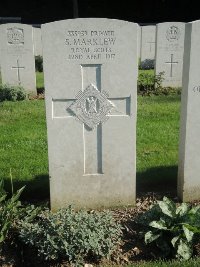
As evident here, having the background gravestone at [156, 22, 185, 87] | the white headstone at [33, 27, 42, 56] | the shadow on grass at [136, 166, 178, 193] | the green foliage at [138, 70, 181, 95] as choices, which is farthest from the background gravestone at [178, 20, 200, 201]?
the white headstone at [33, 27, 42, 56]

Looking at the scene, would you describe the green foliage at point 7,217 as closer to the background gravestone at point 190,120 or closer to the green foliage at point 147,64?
the background gravestone at point 190,120

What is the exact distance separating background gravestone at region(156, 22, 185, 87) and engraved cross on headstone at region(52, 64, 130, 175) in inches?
259

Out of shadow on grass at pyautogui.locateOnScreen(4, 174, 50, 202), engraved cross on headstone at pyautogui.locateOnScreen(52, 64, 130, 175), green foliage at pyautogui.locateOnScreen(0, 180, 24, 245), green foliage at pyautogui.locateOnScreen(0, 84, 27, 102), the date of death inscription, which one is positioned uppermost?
the date of death inscription

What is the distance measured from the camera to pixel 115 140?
3.95 m

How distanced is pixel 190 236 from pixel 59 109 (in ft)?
5.53

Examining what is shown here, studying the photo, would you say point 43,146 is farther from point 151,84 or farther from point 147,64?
point 147,64

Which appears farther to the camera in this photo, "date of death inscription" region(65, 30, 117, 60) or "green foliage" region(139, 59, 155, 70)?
"green foliage" region(139, 59, 155, 70)

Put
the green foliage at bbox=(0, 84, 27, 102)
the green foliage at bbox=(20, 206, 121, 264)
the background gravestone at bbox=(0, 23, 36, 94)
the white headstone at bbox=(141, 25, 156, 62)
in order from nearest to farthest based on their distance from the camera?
the green foliage at bbox=(20, 206, 121, 264), the green foliage at bbox=(0, 84, 27, 102), the background gravestone at bbox=(0, 23, 36, 94), the white headstone at bbox=(141, 25, 156, 62)

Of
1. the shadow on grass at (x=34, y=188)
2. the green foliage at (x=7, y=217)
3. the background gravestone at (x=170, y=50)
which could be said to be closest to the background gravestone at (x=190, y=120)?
the shadow on grass at (x=34, y=188)

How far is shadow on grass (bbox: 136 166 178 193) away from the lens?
4.59 meters

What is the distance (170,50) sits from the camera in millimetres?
10062

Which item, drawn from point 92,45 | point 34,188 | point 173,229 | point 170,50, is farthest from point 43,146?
point 170,50

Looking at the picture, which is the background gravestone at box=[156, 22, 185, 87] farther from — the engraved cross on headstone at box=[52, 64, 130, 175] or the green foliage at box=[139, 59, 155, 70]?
the engraved cross on headstone at box=[52, 64, 130, 175]

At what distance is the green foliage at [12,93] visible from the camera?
9.03 meters
